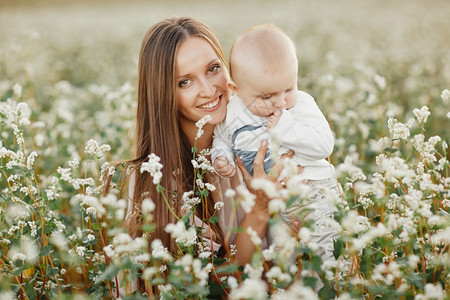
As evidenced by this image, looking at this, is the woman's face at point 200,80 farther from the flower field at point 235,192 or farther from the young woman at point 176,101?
the flower field at point 235,192

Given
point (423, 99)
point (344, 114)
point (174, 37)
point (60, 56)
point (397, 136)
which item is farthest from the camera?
point (60, 56)

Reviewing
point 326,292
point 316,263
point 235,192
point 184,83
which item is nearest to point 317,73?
point 235,192

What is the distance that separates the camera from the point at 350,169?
1835mm

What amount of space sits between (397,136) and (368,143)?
203 centimetres

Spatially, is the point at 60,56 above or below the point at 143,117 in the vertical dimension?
below

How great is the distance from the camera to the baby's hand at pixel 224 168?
2.51 metres

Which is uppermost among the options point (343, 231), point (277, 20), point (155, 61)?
point (155, 61)

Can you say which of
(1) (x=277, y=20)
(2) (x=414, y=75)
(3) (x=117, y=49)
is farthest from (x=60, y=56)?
(2) (x=414, y=75)

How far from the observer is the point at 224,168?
251 cm

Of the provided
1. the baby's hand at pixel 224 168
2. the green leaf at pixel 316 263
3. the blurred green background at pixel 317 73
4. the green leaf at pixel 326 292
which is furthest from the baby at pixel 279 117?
the blurred green background at pixel 317 73

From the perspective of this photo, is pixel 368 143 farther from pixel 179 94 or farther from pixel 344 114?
pixel 179 94

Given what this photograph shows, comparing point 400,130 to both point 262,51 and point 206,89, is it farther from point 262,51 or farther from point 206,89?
point 206,89

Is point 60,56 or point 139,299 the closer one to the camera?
point 139,299

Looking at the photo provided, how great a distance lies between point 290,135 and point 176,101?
0.79 m
